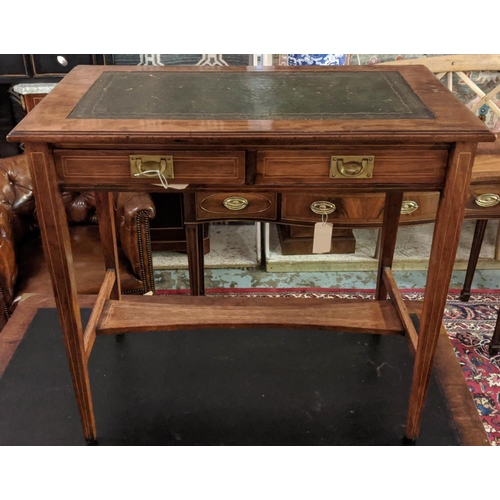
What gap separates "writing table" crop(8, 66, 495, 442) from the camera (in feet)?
3.85

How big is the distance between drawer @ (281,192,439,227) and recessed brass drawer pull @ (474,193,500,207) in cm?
17

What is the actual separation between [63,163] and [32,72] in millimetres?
1464

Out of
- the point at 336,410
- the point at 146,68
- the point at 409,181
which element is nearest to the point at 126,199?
the point at 146,68

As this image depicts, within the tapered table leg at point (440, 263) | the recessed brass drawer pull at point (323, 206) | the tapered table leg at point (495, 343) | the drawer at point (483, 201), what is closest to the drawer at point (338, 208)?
the recessed brass drawer pull at point (323, 206)

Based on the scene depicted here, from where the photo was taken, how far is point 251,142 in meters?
1.19

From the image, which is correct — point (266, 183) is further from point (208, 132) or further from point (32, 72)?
point (32, 72)

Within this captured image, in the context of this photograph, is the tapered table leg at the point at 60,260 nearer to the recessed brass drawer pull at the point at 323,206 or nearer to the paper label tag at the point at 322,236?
the paper label tag at the point at 322,236

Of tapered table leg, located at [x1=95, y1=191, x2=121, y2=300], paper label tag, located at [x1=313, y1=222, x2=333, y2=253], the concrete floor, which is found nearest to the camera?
paper label tag, located at [x1=313, y1=222, x2=333, y2=253]

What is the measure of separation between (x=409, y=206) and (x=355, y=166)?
1.11 meters

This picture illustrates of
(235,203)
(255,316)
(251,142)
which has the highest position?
(251,142)

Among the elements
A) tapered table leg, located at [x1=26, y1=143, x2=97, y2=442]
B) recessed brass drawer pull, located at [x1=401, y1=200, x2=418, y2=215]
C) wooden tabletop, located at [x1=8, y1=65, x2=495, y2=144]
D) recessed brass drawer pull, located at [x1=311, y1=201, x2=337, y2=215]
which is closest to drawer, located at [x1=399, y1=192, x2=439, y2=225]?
recessed brass drawer pull, located at [x1=401, y1=200, x2=418, y2=215]

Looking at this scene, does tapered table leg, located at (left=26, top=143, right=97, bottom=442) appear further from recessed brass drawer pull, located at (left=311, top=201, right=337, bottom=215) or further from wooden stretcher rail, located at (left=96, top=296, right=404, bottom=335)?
recessed brass drawer pull, located at (left=311, top=201, right=337, bottom=215)

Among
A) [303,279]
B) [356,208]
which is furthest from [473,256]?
[303,279]

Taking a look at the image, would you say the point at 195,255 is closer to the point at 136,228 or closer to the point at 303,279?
the point at 136,228
